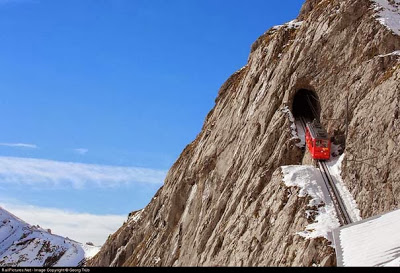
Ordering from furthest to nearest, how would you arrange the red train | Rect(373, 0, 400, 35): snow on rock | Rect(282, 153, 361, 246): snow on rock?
Rect(373, 0, 400, 35): snow on rock → the red train → Rect(282, 153, 361, 246): snow on rock

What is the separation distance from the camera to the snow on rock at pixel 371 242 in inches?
1011

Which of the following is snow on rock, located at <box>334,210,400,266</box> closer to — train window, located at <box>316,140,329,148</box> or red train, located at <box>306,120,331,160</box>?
red train, located at <box>306,120,331,160</box>

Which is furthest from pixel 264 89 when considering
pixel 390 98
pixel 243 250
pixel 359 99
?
pixel 243 250

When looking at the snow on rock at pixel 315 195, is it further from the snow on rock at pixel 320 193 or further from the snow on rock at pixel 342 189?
the snow on rock at pixel 342 189

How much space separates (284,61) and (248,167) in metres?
13.0

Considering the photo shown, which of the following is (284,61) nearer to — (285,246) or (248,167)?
(248,167)

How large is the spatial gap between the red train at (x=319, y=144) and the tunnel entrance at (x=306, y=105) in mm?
8384

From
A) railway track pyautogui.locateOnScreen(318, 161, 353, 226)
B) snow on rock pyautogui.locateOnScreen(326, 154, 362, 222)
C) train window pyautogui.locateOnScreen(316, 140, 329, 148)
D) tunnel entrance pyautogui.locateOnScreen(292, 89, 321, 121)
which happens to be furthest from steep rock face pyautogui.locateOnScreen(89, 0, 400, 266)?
tunnel entrance pyautogui.locateOnScreen(292, 89, 321, 121)

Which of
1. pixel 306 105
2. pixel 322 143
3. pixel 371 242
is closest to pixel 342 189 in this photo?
pixel 322 143

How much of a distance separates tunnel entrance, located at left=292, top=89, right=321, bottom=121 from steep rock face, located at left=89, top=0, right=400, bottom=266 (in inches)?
124

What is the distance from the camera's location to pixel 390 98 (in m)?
37.8

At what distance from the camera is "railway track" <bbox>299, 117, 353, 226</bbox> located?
3306cm

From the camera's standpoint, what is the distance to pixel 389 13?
47.2 m

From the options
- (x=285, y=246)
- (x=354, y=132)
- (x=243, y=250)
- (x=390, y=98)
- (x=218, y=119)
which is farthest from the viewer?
(x=218, y=119)
